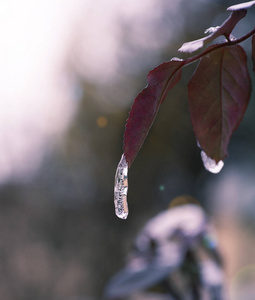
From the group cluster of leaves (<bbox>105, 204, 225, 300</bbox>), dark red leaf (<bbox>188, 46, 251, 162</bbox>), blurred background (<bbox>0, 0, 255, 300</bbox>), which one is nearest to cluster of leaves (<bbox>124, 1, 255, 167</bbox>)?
dark red leaf (<bbox>188, 46, 251, 162</bbox>)

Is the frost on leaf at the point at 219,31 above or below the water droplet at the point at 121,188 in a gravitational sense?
above

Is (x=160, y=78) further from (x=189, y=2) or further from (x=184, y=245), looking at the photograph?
(x=189, y=2)

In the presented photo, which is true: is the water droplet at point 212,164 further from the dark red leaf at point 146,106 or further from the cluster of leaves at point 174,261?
the cluster of leaves at point 174,261

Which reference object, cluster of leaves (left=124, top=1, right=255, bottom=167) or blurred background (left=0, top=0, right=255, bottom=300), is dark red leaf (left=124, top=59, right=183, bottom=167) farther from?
blurred background (left=0, top=0, right=255, bottom=300)

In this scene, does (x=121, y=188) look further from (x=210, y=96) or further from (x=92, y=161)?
(x=92, y=161)

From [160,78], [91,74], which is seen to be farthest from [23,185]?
[160,78]

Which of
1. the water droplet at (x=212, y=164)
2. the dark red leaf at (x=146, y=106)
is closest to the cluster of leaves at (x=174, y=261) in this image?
the water droplet at (x=212, y=164)

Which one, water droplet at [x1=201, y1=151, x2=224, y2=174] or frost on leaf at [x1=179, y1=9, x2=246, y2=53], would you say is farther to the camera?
water droplet at [x1=201, y1=151, x2=224, y2=174]

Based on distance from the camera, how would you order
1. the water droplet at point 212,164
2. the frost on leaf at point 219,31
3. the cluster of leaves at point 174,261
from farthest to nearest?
the cluster of leaves at point 174,261 < the water droplet at point 212,164 < the frost on leaf at point 219,31

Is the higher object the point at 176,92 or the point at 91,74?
the point at 91,74
